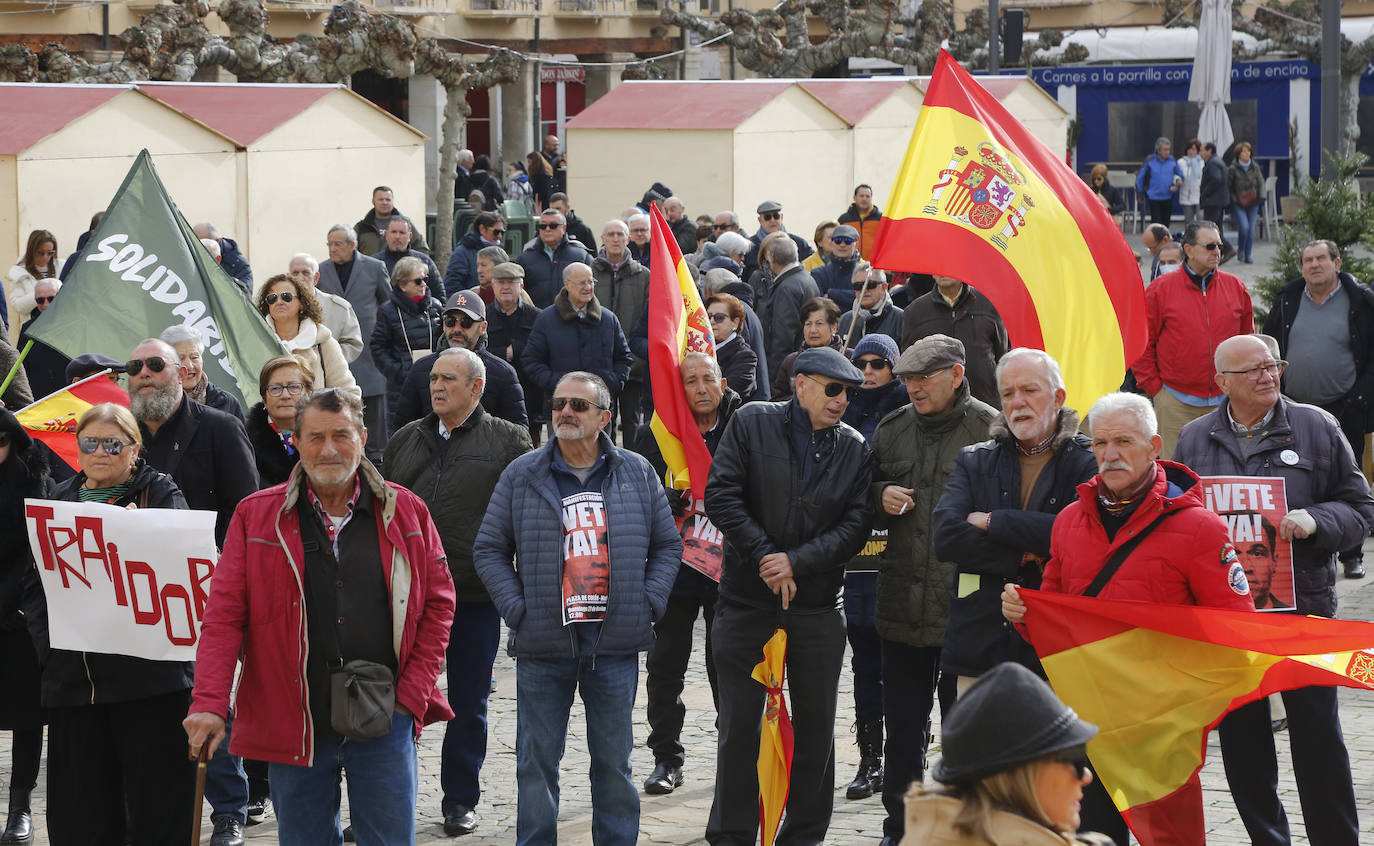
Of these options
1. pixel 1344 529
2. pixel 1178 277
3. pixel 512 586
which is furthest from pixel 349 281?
pixel 1344 529

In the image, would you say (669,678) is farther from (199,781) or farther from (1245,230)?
(1245,230)

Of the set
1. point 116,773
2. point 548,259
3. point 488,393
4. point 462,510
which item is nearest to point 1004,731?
point 116,773

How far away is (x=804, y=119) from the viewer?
23.2 metres

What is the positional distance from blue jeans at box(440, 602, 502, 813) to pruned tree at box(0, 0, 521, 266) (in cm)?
2011

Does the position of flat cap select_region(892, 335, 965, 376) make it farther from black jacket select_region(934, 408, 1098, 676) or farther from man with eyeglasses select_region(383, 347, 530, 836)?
man with eyeglasses select_region(383, 347, 530, 836)

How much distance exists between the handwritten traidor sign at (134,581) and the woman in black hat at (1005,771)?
3.58m

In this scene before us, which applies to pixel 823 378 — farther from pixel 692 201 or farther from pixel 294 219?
pixel 692 201

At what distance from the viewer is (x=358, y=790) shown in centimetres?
567

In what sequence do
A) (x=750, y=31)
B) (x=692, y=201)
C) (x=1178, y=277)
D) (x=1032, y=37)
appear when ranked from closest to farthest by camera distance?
(x=1178, y=277) → (x=692, y=201) → (x=750, y=31) → (x=1032, y=37)

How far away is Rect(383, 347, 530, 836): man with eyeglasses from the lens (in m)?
7.25

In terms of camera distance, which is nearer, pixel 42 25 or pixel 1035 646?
pixel 1035 646

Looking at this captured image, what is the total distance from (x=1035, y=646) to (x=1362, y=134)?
1297 inches

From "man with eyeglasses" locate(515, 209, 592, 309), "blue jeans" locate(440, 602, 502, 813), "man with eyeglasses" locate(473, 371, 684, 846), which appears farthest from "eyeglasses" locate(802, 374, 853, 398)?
"man with eyeglasses" locate(515, 209, 592, 309)

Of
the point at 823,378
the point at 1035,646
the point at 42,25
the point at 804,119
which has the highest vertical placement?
the point at 42,25
